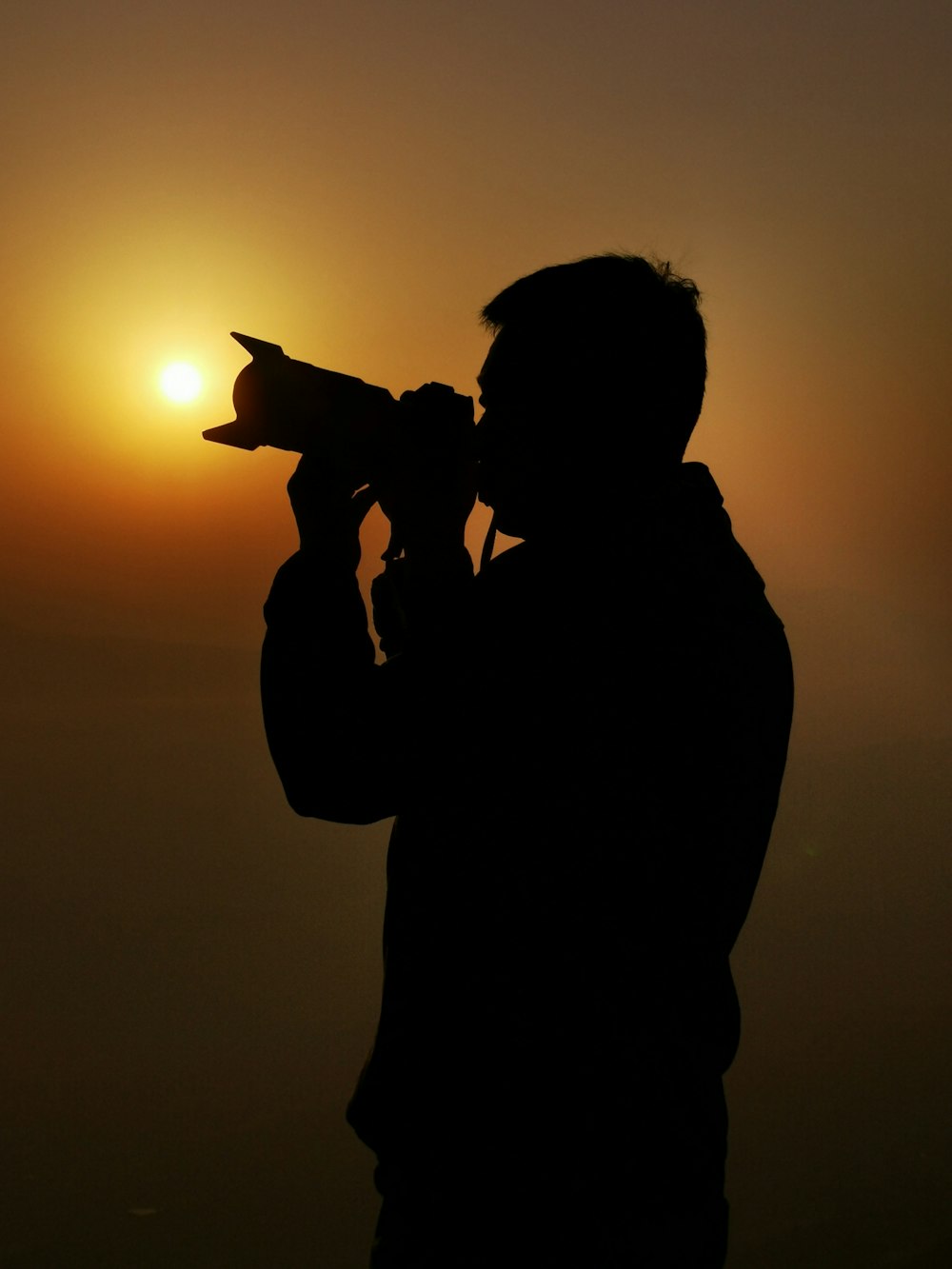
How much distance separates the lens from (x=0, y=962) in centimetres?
2606

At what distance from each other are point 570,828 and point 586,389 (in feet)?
1.63

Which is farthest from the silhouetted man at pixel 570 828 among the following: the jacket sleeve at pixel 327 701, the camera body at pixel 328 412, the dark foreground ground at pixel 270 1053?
the dark foreground ground at pixel 270 1053

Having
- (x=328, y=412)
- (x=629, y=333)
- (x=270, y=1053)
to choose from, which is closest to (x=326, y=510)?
(x=328, y=412)

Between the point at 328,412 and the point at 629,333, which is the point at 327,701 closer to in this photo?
the point at 328,412

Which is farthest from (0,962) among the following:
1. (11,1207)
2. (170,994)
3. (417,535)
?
(417,535)

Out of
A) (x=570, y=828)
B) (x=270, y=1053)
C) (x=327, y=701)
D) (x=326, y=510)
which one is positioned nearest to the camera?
(x=570, y=828)

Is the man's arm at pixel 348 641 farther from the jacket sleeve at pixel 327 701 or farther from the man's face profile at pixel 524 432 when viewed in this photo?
the man's face profile at pixel 524 432

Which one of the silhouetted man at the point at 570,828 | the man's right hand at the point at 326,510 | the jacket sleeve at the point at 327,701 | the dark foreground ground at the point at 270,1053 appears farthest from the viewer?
the dark foreground ground at the point at 270,1053

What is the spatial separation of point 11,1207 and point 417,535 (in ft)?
78.3

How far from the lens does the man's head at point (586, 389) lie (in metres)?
1.19

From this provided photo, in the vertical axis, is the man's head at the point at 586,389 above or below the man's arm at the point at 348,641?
above

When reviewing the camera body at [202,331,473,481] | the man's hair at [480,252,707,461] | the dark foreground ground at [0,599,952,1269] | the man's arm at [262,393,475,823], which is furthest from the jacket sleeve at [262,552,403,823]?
the dark foreground ground at [0,599,952,1269]

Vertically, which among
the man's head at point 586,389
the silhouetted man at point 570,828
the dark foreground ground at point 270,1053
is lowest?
the dark foreground ground at point 270,1053

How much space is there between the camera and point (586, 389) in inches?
46.8
